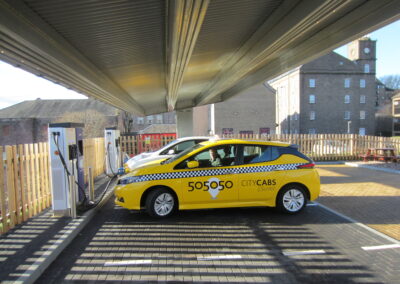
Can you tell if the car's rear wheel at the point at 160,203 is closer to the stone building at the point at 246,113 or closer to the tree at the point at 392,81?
the stone building at the point at 246,113

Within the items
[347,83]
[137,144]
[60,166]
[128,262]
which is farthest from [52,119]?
[347,83]

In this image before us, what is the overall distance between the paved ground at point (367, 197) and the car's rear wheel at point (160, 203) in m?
3.91

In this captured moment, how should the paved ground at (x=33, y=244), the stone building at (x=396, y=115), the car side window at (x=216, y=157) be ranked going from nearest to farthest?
the paved ground at (x=33, y=244)
the car side window at (x=216, y=157)
the stone building at (x=396, y=115)

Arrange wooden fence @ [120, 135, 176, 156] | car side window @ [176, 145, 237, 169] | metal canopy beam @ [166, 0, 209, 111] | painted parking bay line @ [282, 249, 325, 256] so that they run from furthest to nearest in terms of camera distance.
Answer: wooden fence @ [120, 135, 176, 156]
car side window @ [176, 145, 237, 169]
painted parking bay line @ [282, 249, 325, 256]
metal canopy beam @ [166, 0, 209, 111]

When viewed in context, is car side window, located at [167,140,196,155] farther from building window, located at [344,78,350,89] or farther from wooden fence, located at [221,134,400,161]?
building window, located at [344,78,350,89]

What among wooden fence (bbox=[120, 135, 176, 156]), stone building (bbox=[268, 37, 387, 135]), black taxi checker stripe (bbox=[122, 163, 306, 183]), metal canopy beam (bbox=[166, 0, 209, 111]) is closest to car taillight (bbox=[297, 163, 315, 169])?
black taxi checker stripe (bbox=[122, 163, 306, 183])

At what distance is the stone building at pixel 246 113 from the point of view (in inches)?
1709

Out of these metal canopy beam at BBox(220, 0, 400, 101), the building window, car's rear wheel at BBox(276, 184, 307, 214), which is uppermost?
the building window

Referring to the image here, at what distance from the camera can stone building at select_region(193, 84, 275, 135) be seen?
43.4 metres

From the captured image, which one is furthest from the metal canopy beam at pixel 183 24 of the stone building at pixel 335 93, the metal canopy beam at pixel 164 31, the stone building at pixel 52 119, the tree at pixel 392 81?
the tree at pixel 392 81

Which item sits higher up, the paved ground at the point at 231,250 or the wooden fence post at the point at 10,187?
the wooden fence post at the point at 10,187

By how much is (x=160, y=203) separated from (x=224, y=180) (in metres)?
1.43

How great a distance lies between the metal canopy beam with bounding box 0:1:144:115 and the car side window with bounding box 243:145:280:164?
415 centimetres

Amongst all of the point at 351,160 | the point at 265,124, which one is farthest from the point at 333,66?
the point at 351,160
